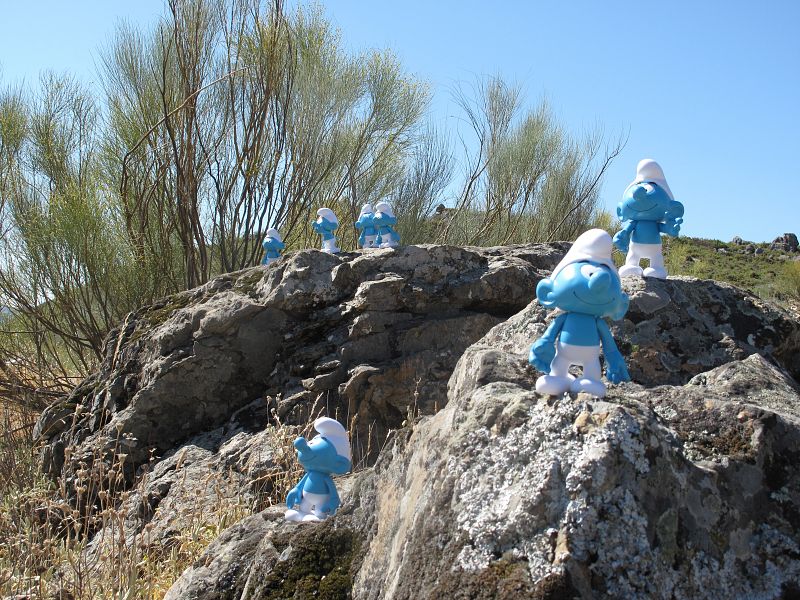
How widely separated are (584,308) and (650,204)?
1.47 m

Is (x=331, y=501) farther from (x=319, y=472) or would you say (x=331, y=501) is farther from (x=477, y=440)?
(x=477, y=440)

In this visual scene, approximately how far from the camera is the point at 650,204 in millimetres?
3389

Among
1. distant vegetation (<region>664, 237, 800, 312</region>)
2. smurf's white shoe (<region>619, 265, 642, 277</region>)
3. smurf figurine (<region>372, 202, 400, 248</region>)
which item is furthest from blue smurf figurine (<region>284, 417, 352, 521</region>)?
distant vegetation (<region>664, 237, 800, 312</region>)

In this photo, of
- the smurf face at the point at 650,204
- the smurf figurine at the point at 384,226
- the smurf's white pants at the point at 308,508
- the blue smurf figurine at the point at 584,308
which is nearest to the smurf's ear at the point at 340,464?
the smurf's white pants at the point at 308,508

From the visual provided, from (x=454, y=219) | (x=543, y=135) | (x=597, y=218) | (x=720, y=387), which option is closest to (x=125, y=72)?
(x=454, y=219)

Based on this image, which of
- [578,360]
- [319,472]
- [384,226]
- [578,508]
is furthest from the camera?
[384,226]

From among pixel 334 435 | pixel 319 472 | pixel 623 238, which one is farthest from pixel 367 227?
pixel 319 472

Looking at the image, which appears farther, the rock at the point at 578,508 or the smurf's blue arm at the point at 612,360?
the smurf's blue arm at the point at 612,360

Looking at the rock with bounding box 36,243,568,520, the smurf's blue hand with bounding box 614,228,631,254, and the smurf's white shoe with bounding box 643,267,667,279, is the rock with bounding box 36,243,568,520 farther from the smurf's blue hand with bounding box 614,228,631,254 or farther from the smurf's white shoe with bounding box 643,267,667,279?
the smurf's white shoe with bounding box 643,267,667,279

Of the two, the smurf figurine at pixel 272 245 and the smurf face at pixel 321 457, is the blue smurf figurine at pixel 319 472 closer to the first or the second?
the smurf face at pixel 321 457

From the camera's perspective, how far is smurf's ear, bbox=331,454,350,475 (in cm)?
287

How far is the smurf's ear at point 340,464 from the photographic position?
2867 mm

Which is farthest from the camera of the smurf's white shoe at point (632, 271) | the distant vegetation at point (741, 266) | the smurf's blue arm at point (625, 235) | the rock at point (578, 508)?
the distant vegetation at point (741, 266)

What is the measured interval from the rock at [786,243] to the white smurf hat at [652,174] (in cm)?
3204
